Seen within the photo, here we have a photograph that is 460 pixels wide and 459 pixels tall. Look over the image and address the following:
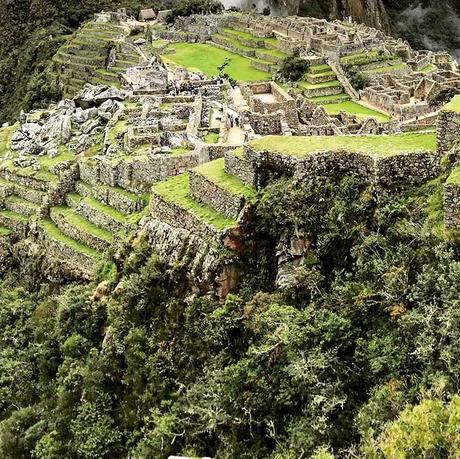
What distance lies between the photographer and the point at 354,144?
13.9 meters

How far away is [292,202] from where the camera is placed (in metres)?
13.4

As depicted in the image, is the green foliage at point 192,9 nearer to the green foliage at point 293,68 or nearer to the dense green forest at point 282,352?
the green foliage at point 293,68

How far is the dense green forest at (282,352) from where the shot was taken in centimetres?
1019

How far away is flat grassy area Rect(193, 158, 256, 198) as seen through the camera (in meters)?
14.5

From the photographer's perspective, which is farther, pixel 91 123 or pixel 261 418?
pixel 91 123

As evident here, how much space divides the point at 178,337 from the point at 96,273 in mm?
5101

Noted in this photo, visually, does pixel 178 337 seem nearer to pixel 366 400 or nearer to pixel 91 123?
pixel 366 400

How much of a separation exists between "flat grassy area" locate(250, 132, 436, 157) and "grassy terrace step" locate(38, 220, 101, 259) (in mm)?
7698

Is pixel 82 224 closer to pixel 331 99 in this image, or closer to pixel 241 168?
pixel 241 168

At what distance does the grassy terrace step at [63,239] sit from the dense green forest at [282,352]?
10.4 ft

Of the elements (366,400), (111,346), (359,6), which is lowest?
(359,6)

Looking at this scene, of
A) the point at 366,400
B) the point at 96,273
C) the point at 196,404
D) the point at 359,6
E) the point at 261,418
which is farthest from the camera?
the point at 359,6

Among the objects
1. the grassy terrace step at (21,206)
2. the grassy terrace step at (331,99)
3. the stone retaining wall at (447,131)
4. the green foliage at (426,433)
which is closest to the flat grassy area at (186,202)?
the stone retaining wall at (447,131)

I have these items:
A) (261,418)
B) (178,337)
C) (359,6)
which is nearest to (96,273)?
(178,337)
